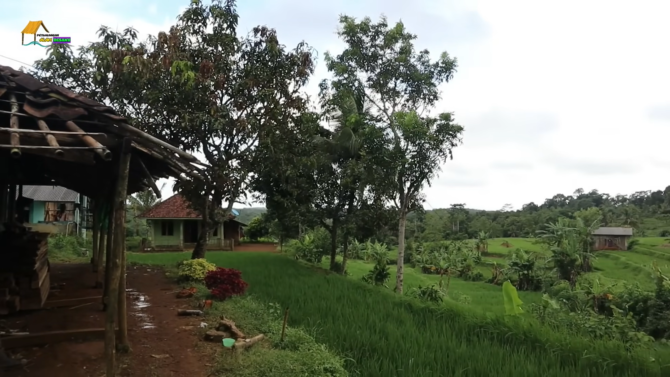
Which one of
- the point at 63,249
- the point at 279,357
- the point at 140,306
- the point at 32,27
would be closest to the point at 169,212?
the point at 63,249

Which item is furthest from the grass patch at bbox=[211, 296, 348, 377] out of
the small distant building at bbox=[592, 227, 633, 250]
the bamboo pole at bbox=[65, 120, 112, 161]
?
the small distant building at bbox=[592, 227, 633, 250]

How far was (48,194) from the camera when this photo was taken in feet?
79.4

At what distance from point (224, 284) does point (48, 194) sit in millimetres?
20607

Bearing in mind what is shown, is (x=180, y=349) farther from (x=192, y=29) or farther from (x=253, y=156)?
(x=192, y=29)

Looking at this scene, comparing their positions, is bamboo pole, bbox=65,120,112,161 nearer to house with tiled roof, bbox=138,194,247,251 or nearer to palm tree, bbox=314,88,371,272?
palm tree, bbox=314,88,371,272

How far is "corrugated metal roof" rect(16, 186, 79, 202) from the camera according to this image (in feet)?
76.8

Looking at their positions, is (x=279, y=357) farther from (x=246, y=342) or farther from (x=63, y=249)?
(x=63, y=249)

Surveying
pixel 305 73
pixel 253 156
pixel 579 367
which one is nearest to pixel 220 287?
pixel 253 156

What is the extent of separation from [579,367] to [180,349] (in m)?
5.05

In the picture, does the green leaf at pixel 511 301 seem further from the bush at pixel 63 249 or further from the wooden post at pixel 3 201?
the bush at pixel 63 249

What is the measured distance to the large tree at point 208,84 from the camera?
11102 millimetres

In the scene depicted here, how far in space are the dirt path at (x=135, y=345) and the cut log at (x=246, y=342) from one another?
0.32 metres

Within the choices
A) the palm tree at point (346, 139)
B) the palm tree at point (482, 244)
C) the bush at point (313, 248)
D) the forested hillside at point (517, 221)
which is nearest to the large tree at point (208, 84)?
the palm tree at point (346, 139)

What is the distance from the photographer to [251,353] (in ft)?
17.4
